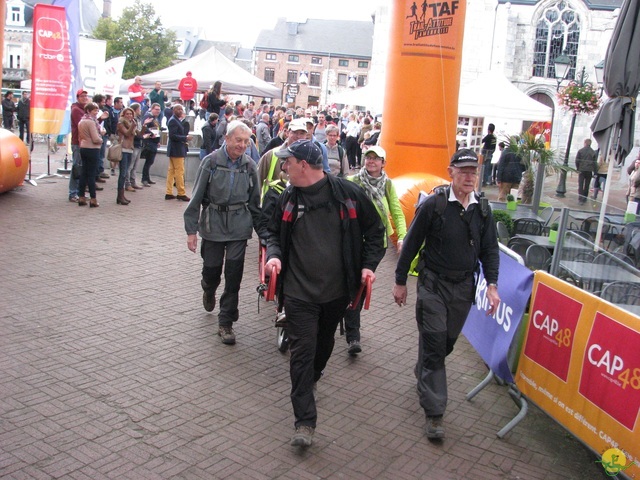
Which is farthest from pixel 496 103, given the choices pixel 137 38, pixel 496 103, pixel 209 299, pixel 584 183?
pixel 137 38

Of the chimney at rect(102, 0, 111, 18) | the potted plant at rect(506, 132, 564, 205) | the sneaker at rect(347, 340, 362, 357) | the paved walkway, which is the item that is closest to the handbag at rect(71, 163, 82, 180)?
the paved walkway

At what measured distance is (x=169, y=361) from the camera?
18.8 feet

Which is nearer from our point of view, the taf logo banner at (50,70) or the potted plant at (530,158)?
the potted plant at (530,158)

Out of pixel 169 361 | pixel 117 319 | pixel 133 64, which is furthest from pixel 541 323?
pixel 133 64

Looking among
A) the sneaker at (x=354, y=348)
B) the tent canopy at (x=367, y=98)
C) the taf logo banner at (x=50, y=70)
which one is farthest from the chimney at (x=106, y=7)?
the sneaker at (x=354, y=348)

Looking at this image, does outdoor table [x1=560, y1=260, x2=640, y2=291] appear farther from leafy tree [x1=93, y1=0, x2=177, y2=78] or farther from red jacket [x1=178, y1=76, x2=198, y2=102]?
leafy tree [x1=93, y1=0, x2=177, y2=78]

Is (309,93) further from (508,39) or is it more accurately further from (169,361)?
(169,361)

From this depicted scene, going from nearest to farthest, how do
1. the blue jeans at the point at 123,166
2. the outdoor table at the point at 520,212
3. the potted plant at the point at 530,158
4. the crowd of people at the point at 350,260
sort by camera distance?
the crowd of people at the point at 350,260, the outdoor table at the point at 520,212, the blue jeans at the point at 123,166, the potted plant at the point at 530,158

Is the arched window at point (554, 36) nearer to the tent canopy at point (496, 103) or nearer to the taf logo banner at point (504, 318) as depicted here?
the tent canopy at point (496, 103)

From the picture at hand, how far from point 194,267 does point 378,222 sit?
15.9 feet

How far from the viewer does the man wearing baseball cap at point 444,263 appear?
4797mm

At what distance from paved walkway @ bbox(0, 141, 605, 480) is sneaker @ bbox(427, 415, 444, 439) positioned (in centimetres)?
6

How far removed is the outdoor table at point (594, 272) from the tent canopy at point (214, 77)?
15353 millimetres

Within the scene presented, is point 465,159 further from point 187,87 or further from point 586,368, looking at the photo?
point 187,87
